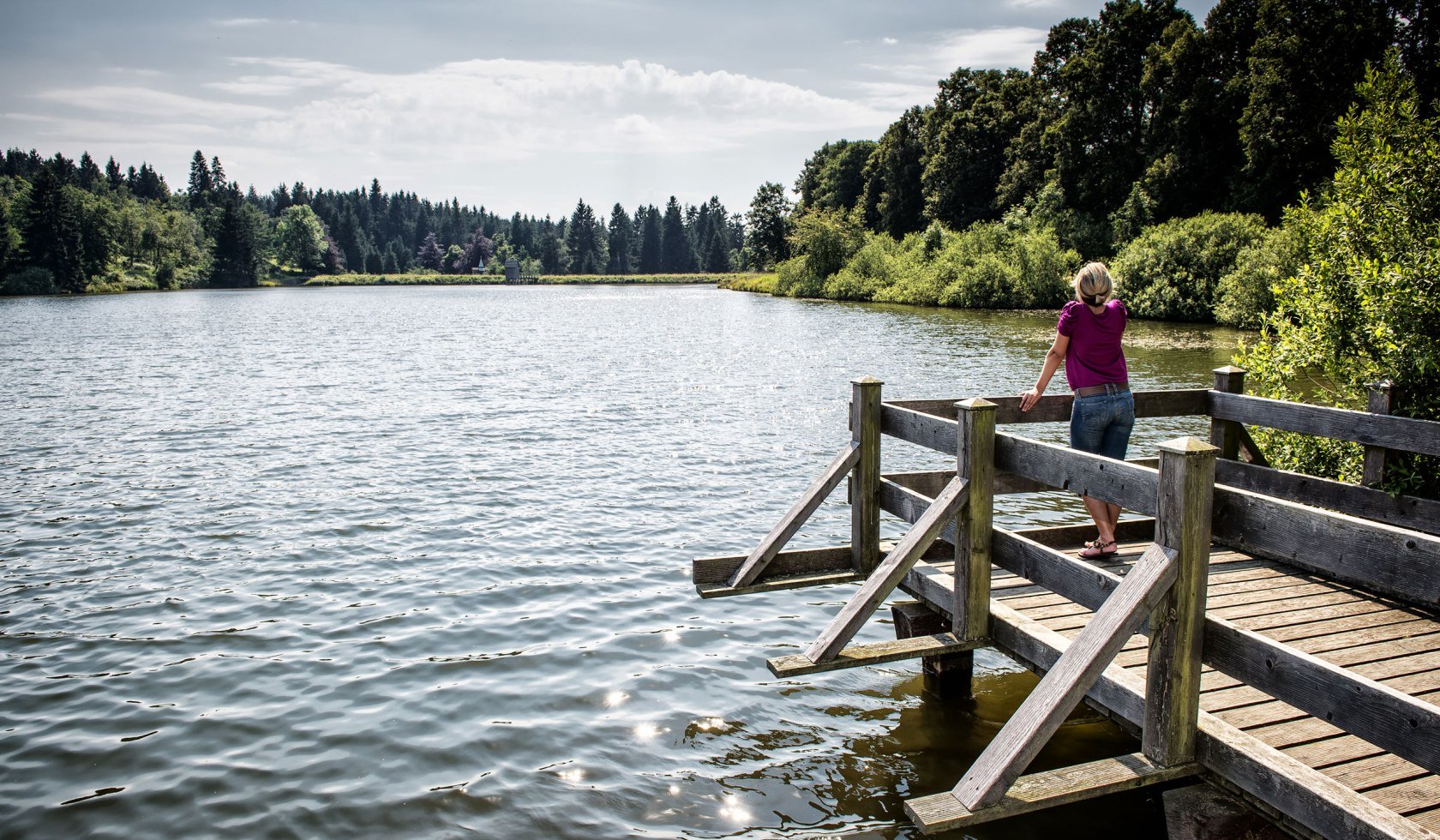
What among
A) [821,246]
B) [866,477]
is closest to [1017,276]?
[821,246]

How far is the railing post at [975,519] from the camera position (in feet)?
19.8

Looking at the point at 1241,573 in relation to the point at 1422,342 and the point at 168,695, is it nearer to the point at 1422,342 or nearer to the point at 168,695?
the point at 1422,342

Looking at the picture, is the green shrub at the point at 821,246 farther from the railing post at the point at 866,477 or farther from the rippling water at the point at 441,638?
the railing post at the point at 866,477

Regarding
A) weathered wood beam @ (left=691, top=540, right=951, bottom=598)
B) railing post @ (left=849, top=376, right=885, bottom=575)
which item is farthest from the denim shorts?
railing post @ (left=849, top=376, right=885, bottom=575)

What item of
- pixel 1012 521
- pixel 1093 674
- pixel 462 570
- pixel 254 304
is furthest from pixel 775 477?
pixel 254 304

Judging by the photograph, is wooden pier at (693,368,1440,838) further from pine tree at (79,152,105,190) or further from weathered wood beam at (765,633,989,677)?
pine tree at (79,152,105,190)

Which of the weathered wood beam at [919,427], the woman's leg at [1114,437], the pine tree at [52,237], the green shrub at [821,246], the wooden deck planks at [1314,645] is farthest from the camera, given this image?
the pine tree at [52,237]

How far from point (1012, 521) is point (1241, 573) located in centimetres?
552

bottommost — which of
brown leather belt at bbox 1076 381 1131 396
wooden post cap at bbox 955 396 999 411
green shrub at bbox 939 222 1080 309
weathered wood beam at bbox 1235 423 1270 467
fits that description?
weathered wood beam at bbox 1235 423 1270 467

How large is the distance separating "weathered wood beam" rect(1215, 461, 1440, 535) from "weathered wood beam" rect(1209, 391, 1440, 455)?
40 cm

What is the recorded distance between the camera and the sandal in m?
7.43

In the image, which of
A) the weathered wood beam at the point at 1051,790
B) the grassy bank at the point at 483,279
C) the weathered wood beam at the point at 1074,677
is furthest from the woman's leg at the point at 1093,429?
the grassy bank at the point at 483,279

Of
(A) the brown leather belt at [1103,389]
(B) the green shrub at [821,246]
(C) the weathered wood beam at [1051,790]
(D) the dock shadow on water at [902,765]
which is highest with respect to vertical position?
(B) the green shrub at [821,246]

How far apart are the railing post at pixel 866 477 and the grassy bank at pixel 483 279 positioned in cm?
16480
